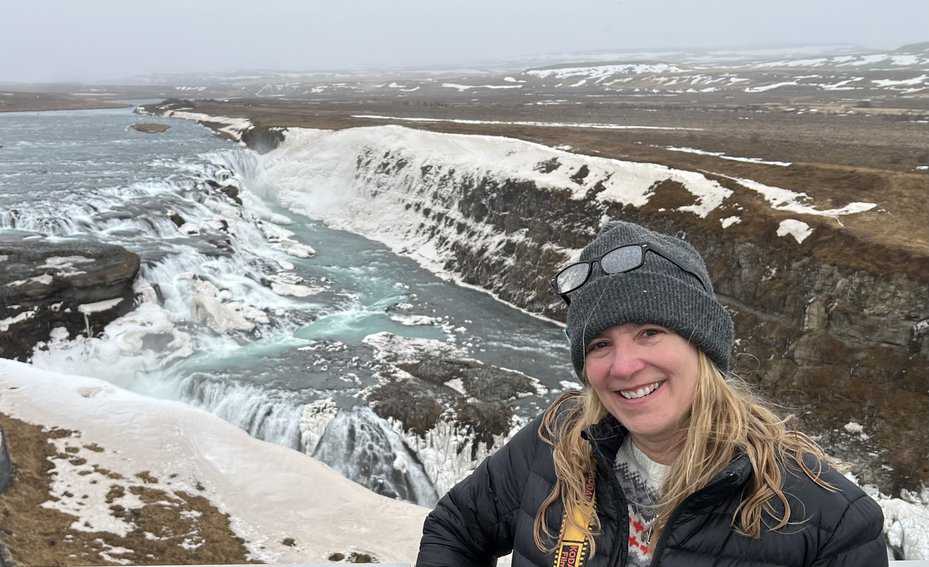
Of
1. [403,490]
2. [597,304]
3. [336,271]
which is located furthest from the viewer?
[336,271]

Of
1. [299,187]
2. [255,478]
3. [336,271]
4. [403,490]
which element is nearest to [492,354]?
[403,490]

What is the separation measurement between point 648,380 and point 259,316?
2487 cm

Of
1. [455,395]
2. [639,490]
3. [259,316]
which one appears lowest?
[455,395]

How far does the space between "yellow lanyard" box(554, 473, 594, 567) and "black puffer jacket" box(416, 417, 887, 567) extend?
0.05 meters

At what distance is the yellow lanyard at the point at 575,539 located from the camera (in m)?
2.50

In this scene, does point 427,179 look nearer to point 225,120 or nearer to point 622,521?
point 622,521

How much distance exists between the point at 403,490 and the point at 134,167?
41.8 meters

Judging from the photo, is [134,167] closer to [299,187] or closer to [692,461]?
[299,187]

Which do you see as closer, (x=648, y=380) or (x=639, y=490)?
(x=648, y=380)

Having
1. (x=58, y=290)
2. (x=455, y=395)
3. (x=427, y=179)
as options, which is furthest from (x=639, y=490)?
(x=427, y=179)

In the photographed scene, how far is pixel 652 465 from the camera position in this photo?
8.68 feet

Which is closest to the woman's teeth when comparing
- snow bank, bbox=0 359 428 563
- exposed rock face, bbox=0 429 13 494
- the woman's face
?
the woman's face

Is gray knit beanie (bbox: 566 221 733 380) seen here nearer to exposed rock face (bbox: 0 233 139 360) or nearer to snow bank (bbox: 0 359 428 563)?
snow bank (bbox: 0 359 428 563)

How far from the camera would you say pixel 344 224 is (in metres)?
47.0
